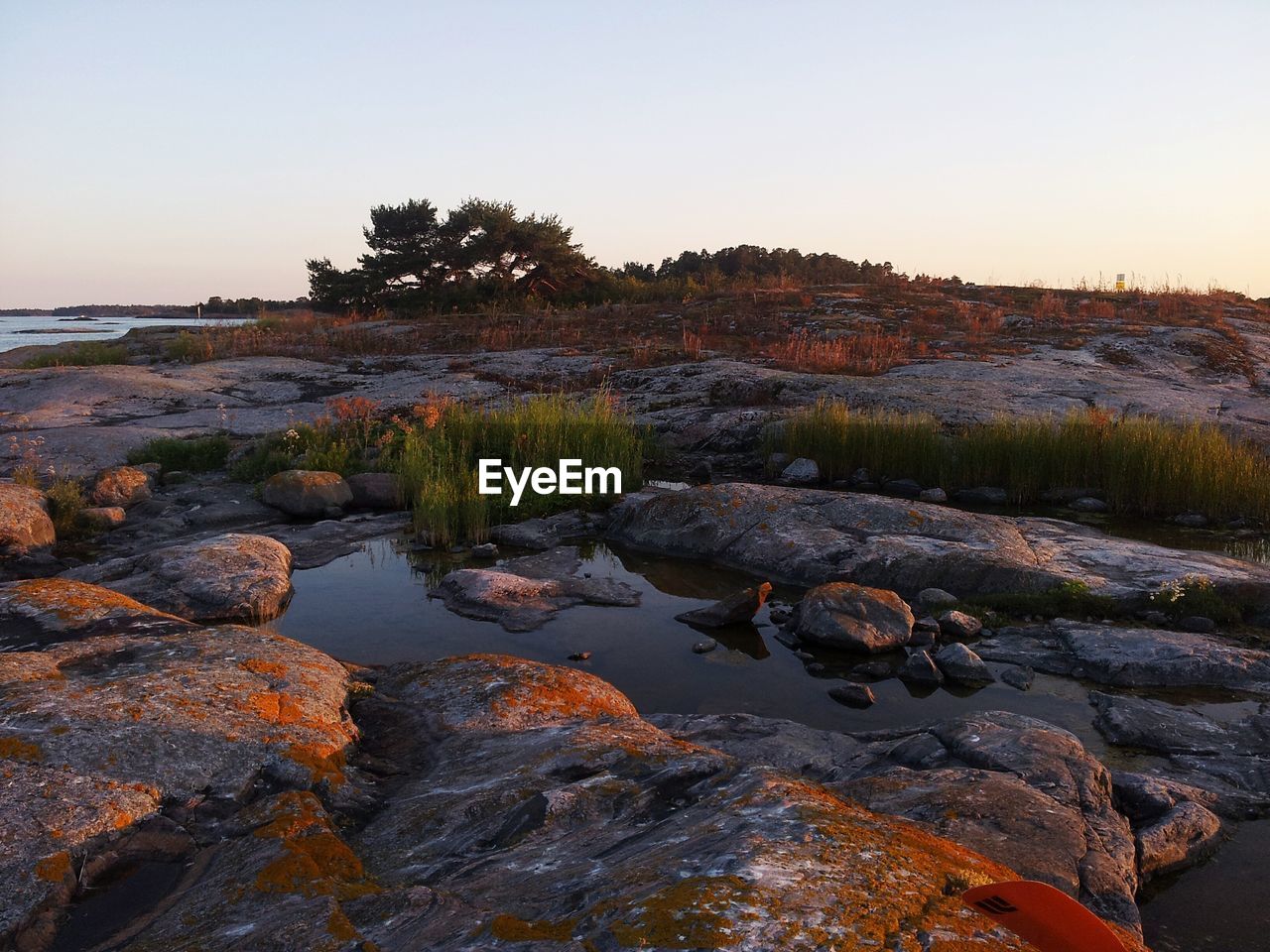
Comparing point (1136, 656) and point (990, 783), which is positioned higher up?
point (990, 783)

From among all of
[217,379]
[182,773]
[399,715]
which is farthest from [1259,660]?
[217,379]

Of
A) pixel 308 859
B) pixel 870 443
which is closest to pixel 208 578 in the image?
pixel 308 859

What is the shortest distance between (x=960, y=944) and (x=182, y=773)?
329 centimetres

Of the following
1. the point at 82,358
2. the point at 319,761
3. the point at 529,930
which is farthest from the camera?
the point at 82,358

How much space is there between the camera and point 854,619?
763 centimetres

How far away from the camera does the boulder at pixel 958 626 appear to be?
305 inches

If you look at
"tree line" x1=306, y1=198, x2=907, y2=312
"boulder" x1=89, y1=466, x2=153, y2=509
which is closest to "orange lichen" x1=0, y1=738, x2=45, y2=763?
"boulder" x1=89, y1=466, x2=153, y2=509

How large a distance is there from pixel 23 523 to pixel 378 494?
4.24 metres

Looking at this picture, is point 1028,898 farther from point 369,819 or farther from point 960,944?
point 369,819

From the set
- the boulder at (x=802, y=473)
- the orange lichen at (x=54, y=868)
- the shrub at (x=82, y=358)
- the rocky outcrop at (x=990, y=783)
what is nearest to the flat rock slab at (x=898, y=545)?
the boulder at (x=802, y=473)

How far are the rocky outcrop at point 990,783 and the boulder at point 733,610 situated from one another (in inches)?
96.8

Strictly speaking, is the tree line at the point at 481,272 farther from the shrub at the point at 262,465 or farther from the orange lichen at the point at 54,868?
the orange lichen at the point at 54,868

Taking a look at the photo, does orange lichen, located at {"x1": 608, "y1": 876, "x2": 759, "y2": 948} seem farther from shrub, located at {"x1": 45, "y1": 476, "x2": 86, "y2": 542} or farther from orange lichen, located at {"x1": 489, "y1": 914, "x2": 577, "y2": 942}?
shrub, located at {"x1": 45, "y1": 476, "x2": 86, "y2": 542}

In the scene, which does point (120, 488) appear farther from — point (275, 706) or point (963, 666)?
point (963, 666)
